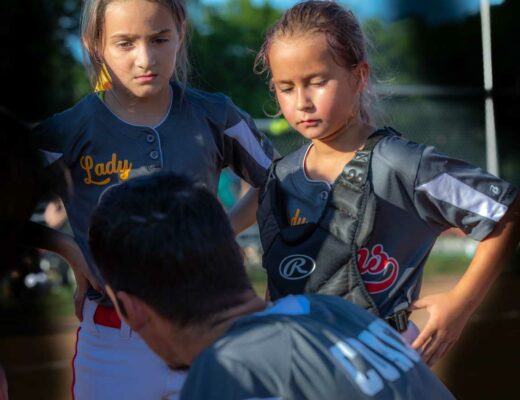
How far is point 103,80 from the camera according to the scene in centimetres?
276

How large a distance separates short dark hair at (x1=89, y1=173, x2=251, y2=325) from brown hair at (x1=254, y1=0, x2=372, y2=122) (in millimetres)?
899

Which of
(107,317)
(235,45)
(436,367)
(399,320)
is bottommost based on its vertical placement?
(436,367)

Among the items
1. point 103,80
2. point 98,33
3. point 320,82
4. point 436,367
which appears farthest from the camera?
point 436,367

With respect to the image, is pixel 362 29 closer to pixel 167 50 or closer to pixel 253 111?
pixel 167 50

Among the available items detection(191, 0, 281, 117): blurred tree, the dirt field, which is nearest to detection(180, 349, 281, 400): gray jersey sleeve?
the dirt field

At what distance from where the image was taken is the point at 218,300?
1576 mm

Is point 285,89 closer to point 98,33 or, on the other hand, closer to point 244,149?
point 244,149

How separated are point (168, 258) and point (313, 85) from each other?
3.19ft

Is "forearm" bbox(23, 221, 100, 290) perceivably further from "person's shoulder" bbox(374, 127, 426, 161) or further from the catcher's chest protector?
"person's shoulder" bbox(374, 127, 426, 161)

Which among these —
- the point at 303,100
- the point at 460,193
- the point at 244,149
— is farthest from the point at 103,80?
the point at 460,193

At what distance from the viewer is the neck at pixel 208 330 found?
5.19ft

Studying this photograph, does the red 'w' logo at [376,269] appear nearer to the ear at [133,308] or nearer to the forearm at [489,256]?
the forearm at [489,256]

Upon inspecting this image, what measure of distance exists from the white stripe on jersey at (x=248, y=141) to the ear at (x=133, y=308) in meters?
1.16

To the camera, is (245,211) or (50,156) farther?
(245,211)
